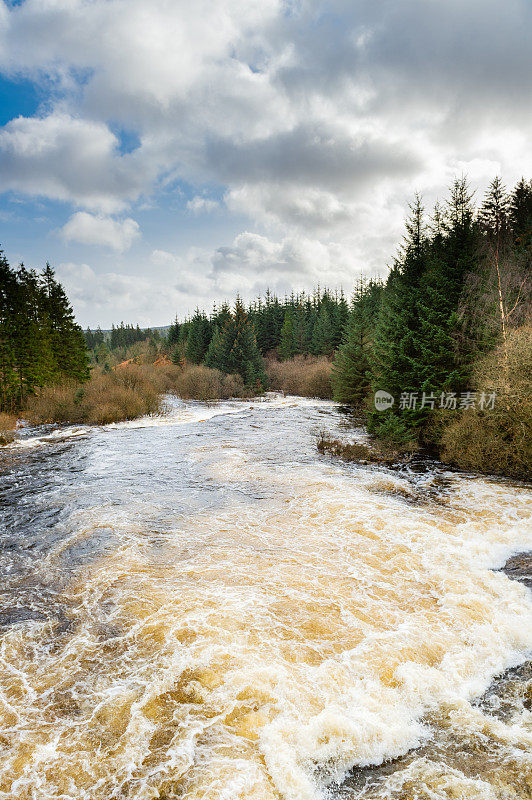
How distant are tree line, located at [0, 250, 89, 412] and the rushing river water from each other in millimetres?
16922

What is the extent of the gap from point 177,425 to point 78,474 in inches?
427

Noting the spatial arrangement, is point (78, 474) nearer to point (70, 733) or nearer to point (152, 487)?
point (152, 487)

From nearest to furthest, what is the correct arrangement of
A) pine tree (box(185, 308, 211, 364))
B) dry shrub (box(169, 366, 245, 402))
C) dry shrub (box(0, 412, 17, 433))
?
1. dry shrub (box(0, 412, 17, 433))
2. dry shrub (box(169, 366, 245, 402))
3. pine tree (box(185, 308, 211, 364))

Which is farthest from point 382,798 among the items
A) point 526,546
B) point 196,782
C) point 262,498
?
point 262,498

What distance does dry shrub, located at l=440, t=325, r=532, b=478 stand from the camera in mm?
11531

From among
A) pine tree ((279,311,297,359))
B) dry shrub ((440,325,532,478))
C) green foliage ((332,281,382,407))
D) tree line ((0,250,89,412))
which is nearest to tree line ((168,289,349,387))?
pine tree ((279,311,297,359))

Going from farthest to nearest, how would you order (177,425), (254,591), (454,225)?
(177,425)
(454,225)
(254,591)

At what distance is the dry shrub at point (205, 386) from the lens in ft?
128

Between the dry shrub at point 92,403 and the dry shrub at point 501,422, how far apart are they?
19.5 meters

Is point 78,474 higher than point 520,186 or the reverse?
the reverse

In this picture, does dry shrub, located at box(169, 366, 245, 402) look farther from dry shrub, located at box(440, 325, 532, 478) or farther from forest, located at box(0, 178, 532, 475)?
dry shrub, located at box(440, 325, 532, 478)

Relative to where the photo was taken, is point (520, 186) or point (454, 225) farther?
point (520, 186)

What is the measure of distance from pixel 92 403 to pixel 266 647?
2248 centimetres

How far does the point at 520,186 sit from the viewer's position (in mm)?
37938
